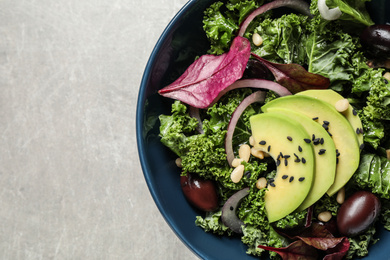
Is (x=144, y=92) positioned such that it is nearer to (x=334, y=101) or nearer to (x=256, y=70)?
(x=256, y=70)

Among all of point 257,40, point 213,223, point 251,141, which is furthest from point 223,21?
point 213,223

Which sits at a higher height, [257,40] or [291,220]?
[257,40]

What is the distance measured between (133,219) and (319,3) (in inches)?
56.0

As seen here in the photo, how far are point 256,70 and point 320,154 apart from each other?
17.6 inches

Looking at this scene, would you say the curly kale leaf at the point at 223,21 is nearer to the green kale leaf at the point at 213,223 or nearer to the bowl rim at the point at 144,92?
the bowl rim at the point at 144,92

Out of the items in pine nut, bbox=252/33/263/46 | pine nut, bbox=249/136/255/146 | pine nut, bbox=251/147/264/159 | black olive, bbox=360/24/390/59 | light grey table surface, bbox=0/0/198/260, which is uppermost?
black olive, bbox=360/24/390/59

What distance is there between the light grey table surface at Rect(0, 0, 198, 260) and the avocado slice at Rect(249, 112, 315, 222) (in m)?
0.75

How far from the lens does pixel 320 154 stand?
70.7 inches

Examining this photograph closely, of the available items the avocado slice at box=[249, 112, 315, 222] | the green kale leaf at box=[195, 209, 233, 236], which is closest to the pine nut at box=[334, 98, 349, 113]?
the avocado slice at box=[249, 112, 315, 222]

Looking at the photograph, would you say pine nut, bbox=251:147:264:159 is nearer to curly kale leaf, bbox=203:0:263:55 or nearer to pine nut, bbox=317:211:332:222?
pine nut, bbox=317:211:332:222

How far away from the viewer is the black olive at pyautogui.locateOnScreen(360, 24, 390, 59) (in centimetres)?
182

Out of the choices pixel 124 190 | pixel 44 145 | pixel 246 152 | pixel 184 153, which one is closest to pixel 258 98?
pixel 246 152

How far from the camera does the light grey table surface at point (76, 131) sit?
7.95 feet

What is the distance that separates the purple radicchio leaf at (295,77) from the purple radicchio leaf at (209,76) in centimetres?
8
